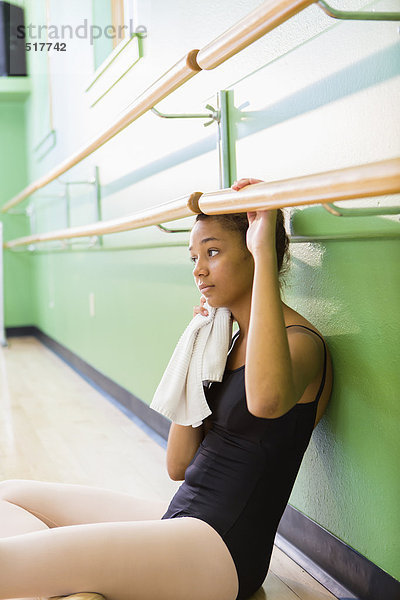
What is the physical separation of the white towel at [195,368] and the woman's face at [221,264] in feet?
0.20

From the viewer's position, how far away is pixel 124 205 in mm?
3238

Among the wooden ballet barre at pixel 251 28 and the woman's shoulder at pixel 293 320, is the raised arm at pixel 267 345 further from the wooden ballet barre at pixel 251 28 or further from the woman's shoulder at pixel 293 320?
the wooden ballet barre at pixel 251 28

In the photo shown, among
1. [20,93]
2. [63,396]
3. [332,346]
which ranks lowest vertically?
[63,396]

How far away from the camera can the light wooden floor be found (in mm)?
1658

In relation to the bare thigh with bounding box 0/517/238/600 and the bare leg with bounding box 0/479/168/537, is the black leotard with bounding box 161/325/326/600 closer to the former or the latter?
the bare thigh with bounding box 0/517/238/600

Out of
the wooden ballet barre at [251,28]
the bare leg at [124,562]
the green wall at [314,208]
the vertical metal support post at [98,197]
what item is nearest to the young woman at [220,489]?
the bare leg at [124,562]

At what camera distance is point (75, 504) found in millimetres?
1608

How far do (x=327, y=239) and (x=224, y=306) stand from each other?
0.25 metres

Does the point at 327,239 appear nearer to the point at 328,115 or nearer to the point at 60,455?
the point at 328,115

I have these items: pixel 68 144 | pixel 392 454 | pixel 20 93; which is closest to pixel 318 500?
pixel 392 454

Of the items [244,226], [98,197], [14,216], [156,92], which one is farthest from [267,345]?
[14,216]

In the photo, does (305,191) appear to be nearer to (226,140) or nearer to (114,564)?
(114,564)

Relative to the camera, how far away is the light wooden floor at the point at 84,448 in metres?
1.66

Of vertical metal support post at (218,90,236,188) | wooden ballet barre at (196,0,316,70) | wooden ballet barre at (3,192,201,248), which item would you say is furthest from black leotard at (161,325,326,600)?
vertical metal support post at (218,90,236,188)
